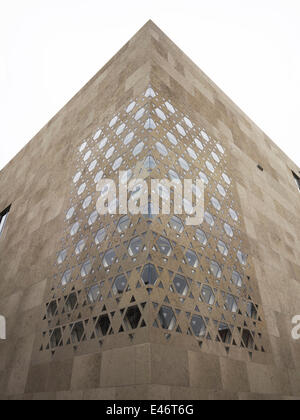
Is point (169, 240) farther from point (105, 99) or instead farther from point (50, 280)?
point (105, 99)

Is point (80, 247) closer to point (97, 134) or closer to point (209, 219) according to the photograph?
point (209, 219)

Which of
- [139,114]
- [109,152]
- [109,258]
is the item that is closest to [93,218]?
[109,258]

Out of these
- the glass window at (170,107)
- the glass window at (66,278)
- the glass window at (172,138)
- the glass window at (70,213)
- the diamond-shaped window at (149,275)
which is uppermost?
the glass window at (170,107)

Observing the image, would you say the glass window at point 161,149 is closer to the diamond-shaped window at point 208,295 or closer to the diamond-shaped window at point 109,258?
the diamond-shaped window at point 109,258

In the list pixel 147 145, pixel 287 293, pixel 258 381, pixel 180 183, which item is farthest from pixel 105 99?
pixel 258 381

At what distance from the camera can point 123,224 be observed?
6.04m

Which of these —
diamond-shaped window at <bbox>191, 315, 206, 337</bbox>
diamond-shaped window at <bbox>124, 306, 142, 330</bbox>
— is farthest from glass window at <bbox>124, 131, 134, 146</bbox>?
diamond-shaped window at <bbox>191, 315, 206, 337</bbox>

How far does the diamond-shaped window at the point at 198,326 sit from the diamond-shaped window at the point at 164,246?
121cm

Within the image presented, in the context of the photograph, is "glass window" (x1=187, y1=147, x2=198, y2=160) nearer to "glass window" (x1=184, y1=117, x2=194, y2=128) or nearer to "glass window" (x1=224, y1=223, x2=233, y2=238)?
"glass window" (x1=184, y1=117, x2=194, y2=128)

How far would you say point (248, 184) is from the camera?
9.95m

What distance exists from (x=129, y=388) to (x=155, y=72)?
7725mm

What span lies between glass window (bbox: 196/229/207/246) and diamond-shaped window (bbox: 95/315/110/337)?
2.52 meters

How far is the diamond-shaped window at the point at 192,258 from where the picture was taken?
587cm

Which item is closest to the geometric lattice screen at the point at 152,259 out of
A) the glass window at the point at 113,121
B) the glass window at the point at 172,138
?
the glass window at the point at 172,138
